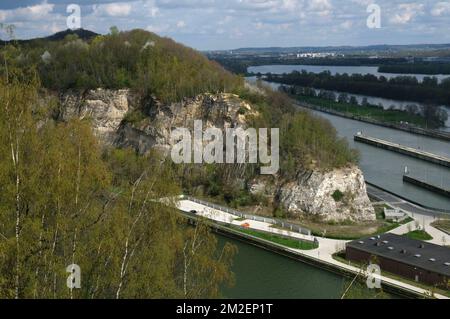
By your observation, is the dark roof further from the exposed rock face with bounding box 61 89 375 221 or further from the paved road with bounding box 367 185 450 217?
the paved road with bounding box 367 185 450 217

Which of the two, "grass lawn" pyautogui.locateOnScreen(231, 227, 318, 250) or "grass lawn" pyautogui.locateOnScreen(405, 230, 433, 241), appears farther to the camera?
"grass lawn" pyautogui.locateOnScreen(405, 230, 433, 241)

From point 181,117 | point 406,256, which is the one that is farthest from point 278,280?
point 181,117

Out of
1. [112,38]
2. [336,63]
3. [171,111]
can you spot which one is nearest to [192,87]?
[171,111]

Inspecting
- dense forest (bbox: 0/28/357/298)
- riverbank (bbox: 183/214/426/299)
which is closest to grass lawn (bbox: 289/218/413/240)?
riverbank (bbox: 183/214/426/299)

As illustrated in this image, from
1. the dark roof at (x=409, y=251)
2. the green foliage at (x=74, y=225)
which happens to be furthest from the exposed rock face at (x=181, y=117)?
the green foliage at (x=74, y=225)

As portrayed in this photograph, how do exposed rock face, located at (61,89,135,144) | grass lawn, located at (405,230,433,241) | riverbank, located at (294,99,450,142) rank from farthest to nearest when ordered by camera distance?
riverbank, located at (294,99,450,142)
exposed rock face, located at (61,89,135,144)
grass lawn, located at (405,230,433,241)

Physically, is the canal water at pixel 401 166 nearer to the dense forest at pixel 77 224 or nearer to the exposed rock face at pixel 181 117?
the exposed rock face at pixel 181 117
